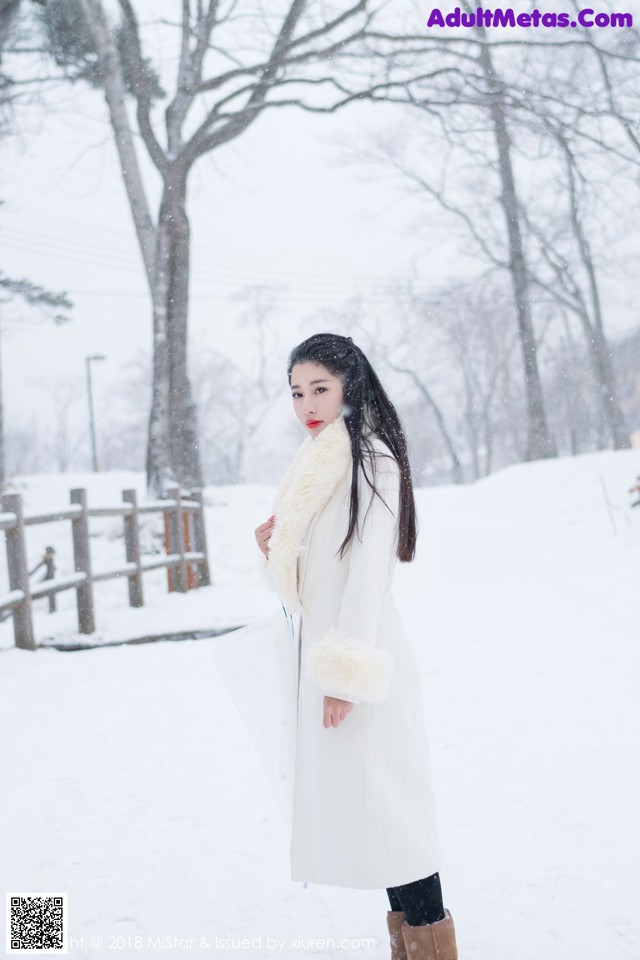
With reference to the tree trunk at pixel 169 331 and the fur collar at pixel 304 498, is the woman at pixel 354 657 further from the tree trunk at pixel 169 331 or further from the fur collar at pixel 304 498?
the tree trunk at pixel 169 331

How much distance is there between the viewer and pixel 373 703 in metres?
1.87

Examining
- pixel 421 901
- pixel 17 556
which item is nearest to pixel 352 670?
pixel 421 901

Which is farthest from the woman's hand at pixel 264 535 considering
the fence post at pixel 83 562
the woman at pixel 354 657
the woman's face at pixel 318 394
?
the fence post at pixel 83 562

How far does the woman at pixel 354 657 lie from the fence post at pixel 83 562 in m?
5.36

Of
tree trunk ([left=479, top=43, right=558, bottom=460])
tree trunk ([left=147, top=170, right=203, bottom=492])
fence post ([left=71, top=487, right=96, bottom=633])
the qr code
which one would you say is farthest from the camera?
tree trunk ([left=479, top=43, right=558, bottom=460])

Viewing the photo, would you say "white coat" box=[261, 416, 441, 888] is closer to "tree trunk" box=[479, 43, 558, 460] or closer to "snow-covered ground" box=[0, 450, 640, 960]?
"snow-covered ground" box=[0, 450, 640, 960]

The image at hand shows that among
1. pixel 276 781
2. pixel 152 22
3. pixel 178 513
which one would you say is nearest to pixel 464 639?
pixel 276 781

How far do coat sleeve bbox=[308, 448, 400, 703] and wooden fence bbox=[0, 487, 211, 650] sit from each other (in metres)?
4.37

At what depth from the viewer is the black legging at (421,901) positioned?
1857 mm

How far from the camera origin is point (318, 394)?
6.72 ft

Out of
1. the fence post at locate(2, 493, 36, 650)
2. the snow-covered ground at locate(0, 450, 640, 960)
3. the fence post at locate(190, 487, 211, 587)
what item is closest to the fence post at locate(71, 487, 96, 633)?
the snow-covered ground at locate(0, 450, 640, 960)

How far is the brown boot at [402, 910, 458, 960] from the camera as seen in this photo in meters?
1.84

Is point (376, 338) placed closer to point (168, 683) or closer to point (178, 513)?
point (178, 513)

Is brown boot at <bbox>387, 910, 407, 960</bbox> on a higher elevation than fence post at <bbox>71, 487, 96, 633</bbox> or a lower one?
lower
